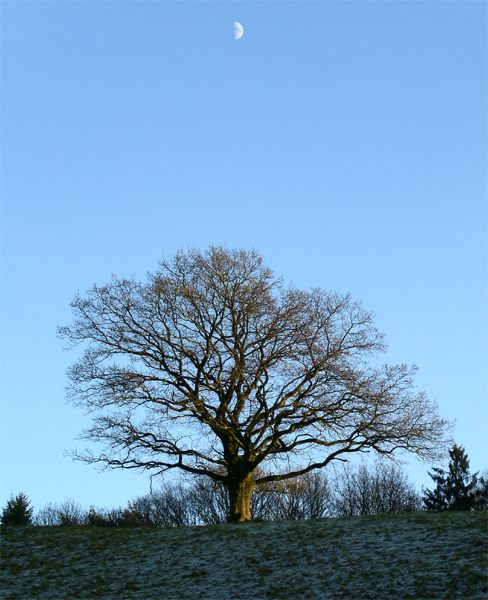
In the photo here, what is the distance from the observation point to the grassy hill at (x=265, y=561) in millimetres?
17453

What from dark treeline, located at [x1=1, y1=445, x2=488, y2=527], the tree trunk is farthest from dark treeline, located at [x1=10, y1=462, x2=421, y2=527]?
the tree trunk

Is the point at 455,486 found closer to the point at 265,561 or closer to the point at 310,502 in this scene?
the point at 310,502

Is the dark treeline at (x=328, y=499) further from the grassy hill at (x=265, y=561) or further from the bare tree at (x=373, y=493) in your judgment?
the grassy hill at (x=265, y=561)

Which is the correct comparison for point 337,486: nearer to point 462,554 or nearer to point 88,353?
point 88,353

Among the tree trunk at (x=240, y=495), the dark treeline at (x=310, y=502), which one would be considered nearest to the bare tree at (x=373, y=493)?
the dark treeline at (x=310, y=502)

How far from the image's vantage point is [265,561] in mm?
20156

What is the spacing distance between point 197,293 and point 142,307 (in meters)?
2.42

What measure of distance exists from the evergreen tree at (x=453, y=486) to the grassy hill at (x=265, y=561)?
135 feet

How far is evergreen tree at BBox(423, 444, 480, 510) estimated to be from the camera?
208ft

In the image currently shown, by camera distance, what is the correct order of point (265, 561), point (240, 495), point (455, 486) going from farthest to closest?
point (455, 486)
point (240, 495)
point (265, 561)

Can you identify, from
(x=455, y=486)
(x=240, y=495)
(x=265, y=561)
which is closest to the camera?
(x=265, y=561)

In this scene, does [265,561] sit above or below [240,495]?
below

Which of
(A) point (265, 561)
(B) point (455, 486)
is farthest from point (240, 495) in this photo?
(B) point (455, 486)

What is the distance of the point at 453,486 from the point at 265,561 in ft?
157
